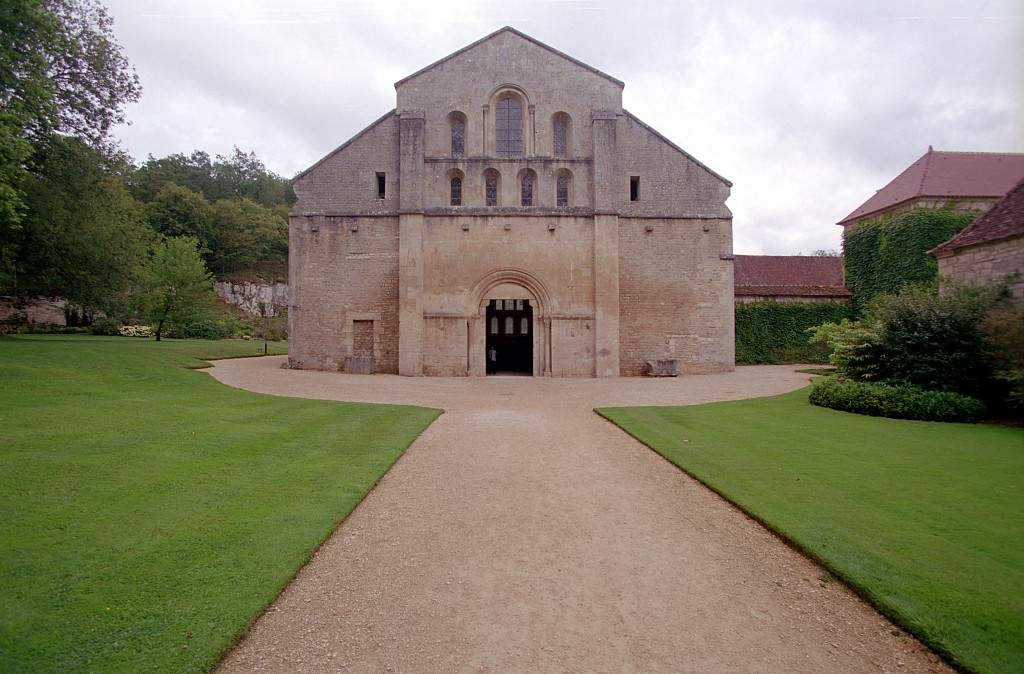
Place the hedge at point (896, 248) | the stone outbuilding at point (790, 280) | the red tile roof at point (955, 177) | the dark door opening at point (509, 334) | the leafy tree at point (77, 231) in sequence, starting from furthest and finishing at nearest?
the stone outbuilding at point (790, 280) → the red tile roof at point (955, 177) → the dark door opening at point (509, 334) → the hedge at point (896, 248) → the leafy tree at point (77, 231)

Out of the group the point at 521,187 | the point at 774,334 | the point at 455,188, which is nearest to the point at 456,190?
the point at 455,188

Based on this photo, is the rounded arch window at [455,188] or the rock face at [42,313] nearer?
the rounded arch window at [455,188]

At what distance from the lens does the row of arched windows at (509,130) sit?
21.6 metres


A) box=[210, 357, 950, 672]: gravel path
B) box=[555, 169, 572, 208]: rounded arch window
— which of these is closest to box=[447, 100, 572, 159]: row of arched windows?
box=[555, 169, 572, 208]: rounded arch window

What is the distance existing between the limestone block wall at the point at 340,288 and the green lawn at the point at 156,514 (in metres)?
10.8

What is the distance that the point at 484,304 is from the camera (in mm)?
21062

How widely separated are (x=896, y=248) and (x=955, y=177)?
4795mm

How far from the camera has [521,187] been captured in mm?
21359

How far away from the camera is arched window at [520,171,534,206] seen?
2139 cm

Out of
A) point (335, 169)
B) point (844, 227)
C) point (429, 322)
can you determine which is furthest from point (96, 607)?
point (844, 227)

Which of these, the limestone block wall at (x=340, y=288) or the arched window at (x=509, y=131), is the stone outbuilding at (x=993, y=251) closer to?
the arched window at (x=509, y=131)

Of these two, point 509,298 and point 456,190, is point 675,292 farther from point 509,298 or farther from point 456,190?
point 456,190

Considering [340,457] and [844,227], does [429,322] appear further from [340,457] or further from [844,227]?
[844,227]

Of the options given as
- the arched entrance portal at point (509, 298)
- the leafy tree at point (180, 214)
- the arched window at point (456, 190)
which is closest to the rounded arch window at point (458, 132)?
the arched window at point (456, 190)
